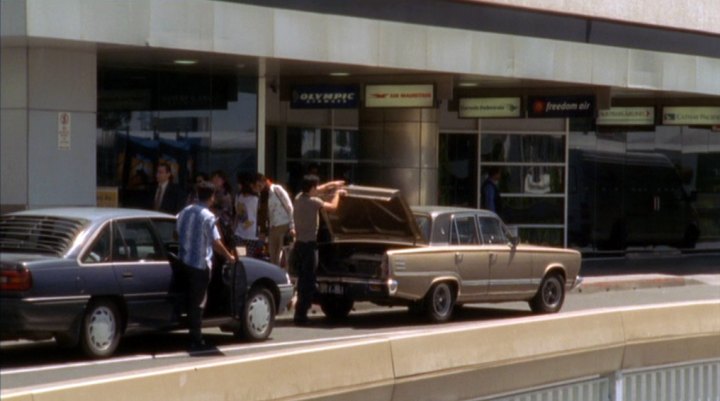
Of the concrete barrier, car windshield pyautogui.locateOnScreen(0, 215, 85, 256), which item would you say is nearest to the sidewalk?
car windshield pyautogui.locateOnScreen(0, 215, 85, 256)

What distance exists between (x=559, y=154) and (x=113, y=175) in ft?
43.1

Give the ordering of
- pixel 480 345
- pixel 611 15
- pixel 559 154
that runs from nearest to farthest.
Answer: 1. pixel 480 345
2. pixel 611 15
3. pixel 559 154

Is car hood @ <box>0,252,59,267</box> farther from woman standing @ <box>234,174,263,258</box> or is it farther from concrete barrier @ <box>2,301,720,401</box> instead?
concrete barrier @ <box>2,301,720,401</box>

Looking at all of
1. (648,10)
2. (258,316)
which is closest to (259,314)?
(258,316)

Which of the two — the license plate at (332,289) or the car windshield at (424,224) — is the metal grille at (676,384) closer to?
the license plate at (332,289)

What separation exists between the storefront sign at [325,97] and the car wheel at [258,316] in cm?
877

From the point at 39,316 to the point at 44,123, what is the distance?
698cm

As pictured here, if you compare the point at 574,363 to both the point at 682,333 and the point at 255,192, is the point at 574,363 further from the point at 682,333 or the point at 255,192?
the point at 255,192

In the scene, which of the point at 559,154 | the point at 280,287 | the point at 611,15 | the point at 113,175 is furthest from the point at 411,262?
the point at 559,154

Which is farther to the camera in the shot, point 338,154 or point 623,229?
point 623,229

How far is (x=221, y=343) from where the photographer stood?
51.2 ft

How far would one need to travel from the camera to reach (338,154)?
29172 millimetres

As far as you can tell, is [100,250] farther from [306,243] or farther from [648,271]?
[648,271]

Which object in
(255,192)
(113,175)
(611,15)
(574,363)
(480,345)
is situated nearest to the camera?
(480,345)
